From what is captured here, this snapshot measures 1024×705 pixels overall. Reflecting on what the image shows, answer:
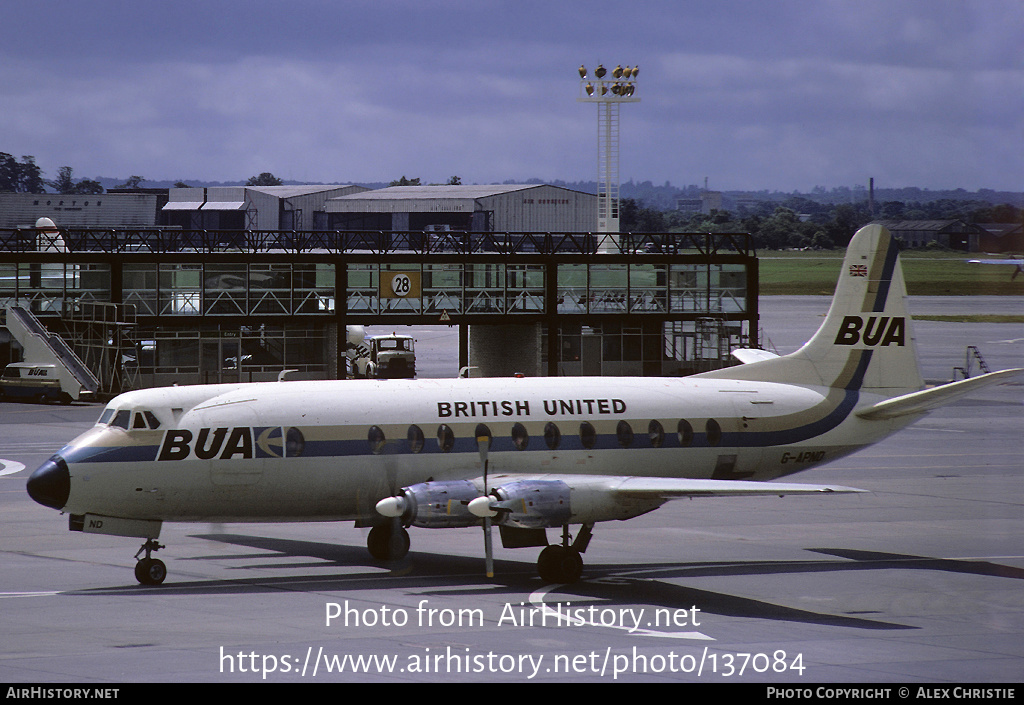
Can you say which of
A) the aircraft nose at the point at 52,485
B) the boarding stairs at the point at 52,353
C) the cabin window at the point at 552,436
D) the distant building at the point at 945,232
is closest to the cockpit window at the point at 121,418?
the aircraft nose at the point at 52,485

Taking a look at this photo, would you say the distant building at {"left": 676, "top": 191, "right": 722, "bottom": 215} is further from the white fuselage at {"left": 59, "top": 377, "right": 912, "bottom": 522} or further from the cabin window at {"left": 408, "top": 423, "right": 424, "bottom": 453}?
the cabin window at {"left": 408, "top": 423, "right": 424, "bottom": 453}

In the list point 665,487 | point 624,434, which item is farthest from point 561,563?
point 624,434

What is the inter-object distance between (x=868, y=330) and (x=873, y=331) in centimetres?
14

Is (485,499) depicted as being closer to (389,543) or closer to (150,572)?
(389,543)

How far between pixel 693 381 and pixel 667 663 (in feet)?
40.0

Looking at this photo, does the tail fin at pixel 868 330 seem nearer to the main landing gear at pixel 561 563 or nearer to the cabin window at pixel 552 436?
the cabin window at pixel 552 436

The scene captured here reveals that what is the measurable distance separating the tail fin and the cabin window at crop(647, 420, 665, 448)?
3911 millimetres

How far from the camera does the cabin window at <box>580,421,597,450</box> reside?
87.9 ft

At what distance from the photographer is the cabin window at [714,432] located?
91.8 ft

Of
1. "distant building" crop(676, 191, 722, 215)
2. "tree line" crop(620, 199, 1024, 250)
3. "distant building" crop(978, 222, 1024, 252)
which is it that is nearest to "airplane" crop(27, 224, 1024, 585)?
"tree line" crop(620, 199, 1024, 250)

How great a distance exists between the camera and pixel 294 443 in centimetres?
2498
